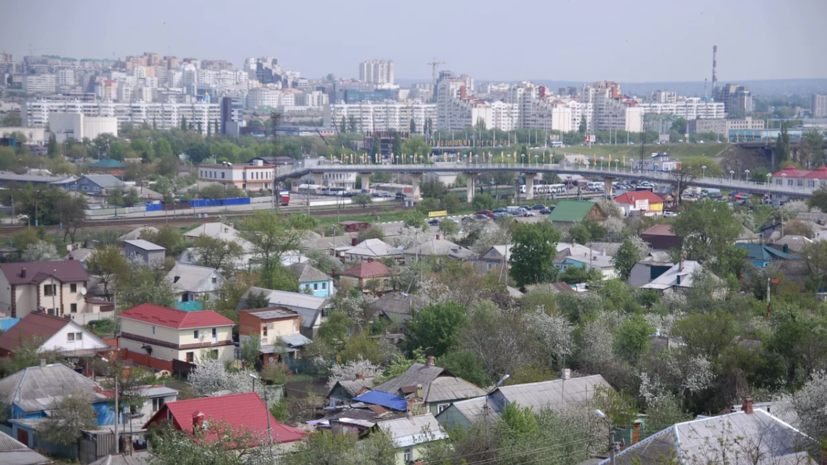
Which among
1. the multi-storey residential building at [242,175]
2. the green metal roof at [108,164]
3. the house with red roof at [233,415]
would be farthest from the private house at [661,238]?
the green metal roof at [108,164]

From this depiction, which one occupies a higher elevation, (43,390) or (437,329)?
(437,329)

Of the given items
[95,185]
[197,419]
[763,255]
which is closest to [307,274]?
[763,255]

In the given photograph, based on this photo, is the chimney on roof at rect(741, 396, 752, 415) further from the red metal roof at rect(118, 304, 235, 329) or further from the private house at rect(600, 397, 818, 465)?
the red metal roof at rect(118, 304, 235, 329)

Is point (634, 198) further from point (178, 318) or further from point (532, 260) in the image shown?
point (178, 318)

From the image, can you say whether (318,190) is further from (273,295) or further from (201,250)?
(273,295)

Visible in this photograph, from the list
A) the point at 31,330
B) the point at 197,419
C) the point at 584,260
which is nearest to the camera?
the point at 197,419

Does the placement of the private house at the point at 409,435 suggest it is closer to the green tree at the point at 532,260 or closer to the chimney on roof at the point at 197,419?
the chimney on roof at the point at 197,419
